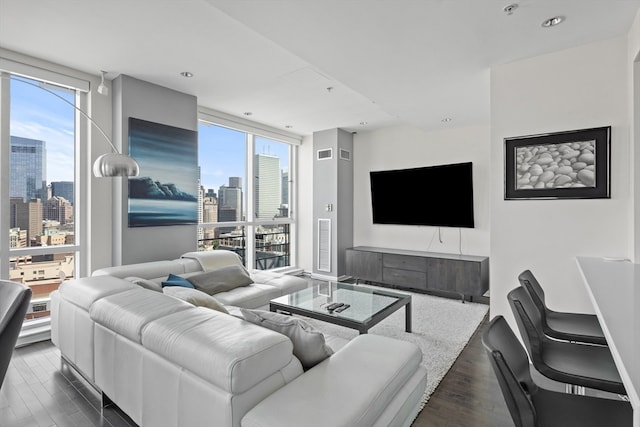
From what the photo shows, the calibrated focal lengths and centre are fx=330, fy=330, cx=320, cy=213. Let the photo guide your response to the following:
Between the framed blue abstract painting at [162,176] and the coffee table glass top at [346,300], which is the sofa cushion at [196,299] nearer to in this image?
the coffee table glass top at [346,300]

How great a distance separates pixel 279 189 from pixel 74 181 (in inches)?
129

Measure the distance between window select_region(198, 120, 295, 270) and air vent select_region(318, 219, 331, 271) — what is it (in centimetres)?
71

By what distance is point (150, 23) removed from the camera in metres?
2.58

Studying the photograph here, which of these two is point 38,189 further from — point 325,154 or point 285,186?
point 325,154

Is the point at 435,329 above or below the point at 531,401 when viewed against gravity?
below

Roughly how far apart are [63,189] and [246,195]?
256cm

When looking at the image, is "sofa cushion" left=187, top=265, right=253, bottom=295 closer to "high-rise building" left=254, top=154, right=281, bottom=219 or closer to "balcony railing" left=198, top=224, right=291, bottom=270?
"balcony railing" left=198, top=224, right=291, bottom=270

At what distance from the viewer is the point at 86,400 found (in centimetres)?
221

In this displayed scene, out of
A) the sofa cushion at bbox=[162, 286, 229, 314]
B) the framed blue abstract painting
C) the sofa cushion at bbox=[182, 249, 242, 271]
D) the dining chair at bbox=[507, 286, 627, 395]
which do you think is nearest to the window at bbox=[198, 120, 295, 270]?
the framed blue abstract painting

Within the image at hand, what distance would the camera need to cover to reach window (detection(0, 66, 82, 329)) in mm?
3184

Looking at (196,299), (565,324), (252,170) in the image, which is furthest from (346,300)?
(252,170)

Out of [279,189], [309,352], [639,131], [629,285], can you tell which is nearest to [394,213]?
[279,189]

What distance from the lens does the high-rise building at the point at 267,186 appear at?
582 cm

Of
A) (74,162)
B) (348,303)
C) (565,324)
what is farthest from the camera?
(74,162)
